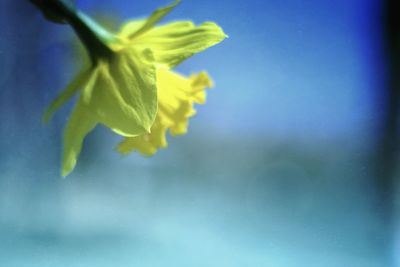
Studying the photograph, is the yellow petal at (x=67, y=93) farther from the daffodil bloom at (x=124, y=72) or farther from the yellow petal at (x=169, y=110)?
the yellow petal at (x=169, y=110)

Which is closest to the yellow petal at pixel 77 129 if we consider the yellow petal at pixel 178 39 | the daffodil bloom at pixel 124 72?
the daffodil bloom at pixel 124 72

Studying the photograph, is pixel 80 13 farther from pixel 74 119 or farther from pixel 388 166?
pixel 388 166

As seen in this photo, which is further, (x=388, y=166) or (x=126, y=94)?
(x=388, y=166)

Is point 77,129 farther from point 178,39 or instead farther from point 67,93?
point 178,39

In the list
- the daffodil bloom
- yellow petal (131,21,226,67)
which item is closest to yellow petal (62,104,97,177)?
the daffodil bloom

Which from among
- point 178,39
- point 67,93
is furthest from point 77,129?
point 178,39

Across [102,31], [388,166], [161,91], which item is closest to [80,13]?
[102,31]
